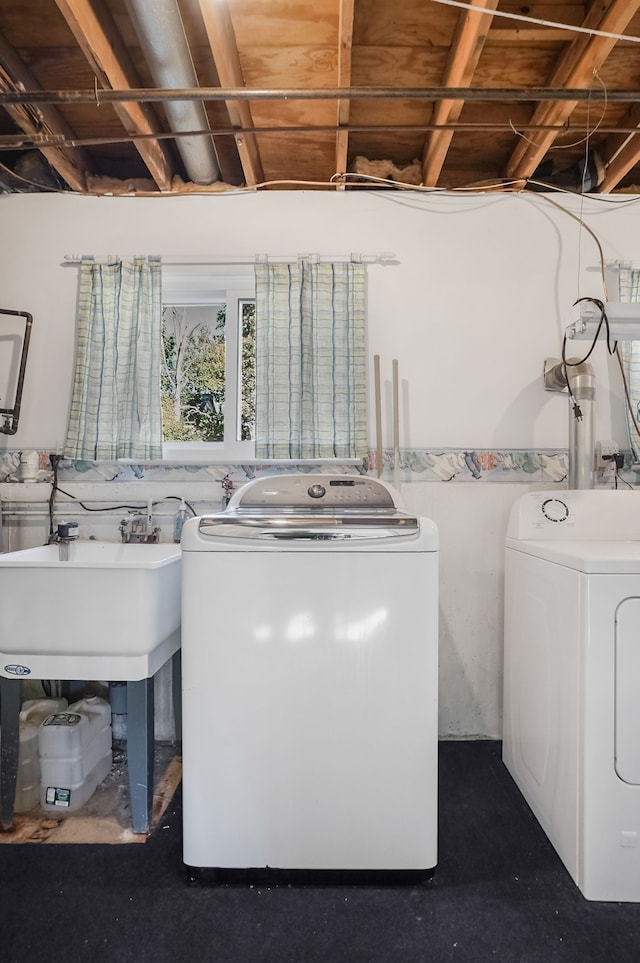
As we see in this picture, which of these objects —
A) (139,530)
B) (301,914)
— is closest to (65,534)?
(139,530)

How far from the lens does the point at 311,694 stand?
141 cm

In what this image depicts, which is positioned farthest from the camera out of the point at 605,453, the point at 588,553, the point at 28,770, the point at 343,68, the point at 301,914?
the point at 605,453

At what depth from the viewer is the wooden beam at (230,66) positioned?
1539 mm

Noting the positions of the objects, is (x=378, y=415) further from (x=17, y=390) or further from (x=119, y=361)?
(x=17, y=390)

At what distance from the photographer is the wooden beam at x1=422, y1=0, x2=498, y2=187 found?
61.2 inches

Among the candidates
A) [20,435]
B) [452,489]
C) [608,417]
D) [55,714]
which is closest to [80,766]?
[55,714]

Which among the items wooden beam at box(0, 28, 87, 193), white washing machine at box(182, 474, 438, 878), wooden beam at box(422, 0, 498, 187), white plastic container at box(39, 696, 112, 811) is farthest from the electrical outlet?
wooden beam at box(0, 28, 87, 193)

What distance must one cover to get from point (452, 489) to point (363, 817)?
4.36 ft

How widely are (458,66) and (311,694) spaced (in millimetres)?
2028

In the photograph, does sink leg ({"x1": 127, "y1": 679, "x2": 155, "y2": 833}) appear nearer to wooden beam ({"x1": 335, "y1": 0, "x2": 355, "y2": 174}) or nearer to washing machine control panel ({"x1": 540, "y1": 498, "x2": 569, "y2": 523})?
washing machine control panel ({"x1": 540, "y1": 498, "x2": 569, "y2": 523})

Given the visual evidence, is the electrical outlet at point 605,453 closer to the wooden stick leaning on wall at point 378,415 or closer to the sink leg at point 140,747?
the wooden stick leaning on wall at point 378,415

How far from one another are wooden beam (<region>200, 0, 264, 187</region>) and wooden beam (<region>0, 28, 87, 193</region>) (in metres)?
0.72

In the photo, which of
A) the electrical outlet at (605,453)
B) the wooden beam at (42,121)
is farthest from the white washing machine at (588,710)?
the wooden beam at (42,121)

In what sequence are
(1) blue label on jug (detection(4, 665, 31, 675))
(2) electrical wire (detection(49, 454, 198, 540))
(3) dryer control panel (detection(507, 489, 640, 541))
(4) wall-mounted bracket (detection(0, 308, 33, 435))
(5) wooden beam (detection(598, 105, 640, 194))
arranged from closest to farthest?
1. (1) blue label on jug (detection(4, 665, 31, 675))
2. (3) dryer control panel (detection(507, 489, 640, 541))
3. (5) wooden beam (detection(598, 105, 640, 194))
4. (4) wall-mounted bracket (detection(0, 308, 33, 435))
5. (2) electrical wire (detection(49, 454, 198, 540))
